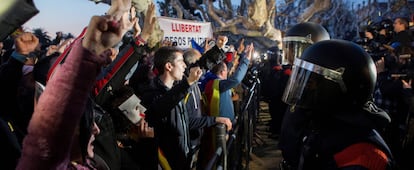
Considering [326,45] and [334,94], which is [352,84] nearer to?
[334,94]

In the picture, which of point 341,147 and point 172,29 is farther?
point 172,29

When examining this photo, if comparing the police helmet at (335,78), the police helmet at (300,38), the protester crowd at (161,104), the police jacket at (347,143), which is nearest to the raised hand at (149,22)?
the protester crowd at (161,104)

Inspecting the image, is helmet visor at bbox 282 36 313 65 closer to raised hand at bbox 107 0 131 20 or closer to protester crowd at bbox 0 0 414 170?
protester crowd at bbox 0 0 414 170

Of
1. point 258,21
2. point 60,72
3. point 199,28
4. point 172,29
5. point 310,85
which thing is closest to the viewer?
point 60,72

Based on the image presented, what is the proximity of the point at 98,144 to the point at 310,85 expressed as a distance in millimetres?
1327

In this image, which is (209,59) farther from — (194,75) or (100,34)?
(100,34)

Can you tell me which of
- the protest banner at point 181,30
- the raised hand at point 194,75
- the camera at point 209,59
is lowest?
the raised hand at point 194,75

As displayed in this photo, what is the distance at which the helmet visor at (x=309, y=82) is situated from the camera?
2033 mm

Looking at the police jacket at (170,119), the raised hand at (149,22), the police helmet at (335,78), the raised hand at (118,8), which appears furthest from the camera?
the police jacket at (170,119)

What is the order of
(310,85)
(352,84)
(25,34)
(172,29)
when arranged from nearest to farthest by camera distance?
(352,84), (310,85), (25,34), (172,29)

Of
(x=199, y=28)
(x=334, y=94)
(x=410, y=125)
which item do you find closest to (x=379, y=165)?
(x=334, y=94)

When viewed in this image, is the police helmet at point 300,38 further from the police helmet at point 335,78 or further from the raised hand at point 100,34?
the raised hand at point 100,34

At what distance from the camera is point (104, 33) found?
101cm

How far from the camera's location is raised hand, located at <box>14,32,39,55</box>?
3.01 m
